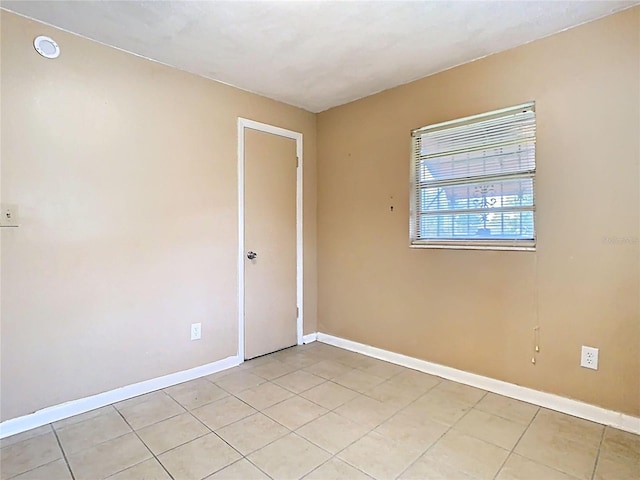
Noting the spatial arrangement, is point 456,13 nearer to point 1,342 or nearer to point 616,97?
point 616,97

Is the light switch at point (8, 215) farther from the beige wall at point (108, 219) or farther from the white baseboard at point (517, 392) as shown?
the white baseboard at point (517, 392)

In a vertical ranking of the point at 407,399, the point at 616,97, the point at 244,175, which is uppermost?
the point at 616,97

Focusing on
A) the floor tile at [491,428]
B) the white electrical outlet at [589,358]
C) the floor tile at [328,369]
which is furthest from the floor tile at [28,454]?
the white electrical outlet at [589,358]

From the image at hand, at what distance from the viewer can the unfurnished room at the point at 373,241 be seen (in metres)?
1.91

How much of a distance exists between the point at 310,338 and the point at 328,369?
76cm

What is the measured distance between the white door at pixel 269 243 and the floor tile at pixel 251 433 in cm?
104

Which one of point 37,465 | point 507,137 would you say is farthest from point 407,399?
point 37,465

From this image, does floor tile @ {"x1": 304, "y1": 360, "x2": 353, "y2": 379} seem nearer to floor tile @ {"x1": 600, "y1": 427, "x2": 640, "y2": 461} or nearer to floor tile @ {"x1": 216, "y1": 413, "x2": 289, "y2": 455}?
floor tile @ {"x1": 216, "y1": 413, "x2": 289, "y2": 455}

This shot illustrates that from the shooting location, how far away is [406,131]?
2955 millimetres

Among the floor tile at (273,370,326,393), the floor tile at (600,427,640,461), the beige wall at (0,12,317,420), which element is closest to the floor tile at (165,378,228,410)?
the beige wall at (0,12,317,420)

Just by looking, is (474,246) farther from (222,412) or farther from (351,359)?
(222,412)

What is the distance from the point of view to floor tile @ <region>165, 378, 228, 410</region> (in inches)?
92.6

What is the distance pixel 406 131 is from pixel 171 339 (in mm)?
2445

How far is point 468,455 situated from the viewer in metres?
1.78
